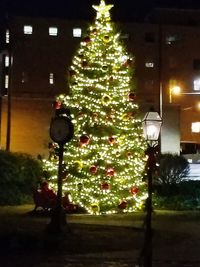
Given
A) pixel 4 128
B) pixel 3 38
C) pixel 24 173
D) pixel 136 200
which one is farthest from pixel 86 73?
pixel 3 38

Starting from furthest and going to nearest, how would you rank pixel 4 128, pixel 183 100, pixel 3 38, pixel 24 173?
pixel 183 100
pixel 3 38
pixel 4 128
pixel 24 173

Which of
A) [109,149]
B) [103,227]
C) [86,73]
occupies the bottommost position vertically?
[103,227]

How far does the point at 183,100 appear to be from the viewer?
88188 mm

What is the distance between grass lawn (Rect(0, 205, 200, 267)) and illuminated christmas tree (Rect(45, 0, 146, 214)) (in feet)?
7.69

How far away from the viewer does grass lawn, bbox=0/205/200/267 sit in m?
17.3

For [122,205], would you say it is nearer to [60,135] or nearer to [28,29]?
[60,135]

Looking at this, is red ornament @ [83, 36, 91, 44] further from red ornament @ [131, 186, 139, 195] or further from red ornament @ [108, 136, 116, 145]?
red ornament @ [131, 186, 139, 195]

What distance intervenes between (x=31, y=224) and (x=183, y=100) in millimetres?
65472

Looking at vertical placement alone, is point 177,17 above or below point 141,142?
above

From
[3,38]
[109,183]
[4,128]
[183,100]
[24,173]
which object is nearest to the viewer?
[109,183]

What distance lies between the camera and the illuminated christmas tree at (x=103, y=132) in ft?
98.9

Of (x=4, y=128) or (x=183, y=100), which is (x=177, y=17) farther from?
(x=4, y=128)

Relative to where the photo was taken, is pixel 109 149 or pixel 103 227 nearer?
pixel 103 227

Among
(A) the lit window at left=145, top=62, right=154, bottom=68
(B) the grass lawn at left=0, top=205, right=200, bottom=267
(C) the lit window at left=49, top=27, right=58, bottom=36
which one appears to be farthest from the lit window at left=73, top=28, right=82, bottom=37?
(B) the grass lawn at left=0, top=205, right=200, bottom=267
